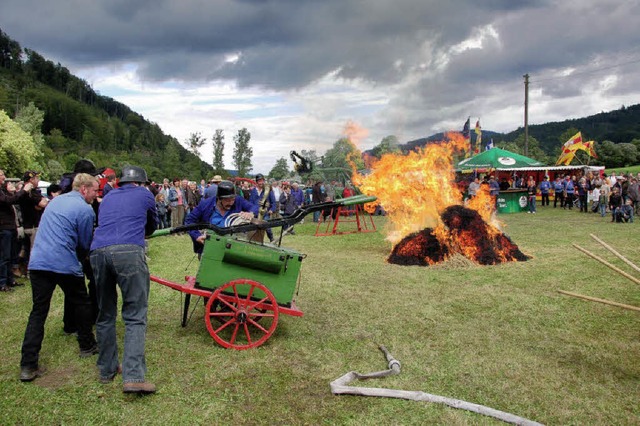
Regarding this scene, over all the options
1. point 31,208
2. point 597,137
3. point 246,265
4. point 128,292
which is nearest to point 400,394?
point 246,265

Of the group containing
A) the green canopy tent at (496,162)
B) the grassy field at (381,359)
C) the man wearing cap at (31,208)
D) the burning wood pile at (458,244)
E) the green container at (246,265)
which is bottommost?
the grassy field at (381,359)

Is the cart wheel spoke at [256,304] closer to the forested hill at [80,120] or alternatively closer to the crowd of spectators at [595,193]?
the crowd of spectators at [595,193]

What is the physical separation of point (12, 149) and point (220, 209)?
42091 millimetres

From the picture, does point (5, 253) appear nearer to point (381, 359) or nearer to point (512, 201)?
point (381, 359)

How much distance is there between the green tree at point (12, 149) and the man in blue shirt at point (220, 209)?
1617 inches

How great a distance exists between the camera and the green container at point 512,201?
2355cm

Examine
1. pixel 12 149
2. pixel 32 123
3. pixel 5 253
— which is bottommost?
pixel 5 253

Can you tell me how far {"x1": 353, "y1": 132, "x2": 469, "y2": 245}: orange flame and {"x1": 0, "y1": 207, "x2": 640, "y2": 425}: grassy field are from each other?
100 inches

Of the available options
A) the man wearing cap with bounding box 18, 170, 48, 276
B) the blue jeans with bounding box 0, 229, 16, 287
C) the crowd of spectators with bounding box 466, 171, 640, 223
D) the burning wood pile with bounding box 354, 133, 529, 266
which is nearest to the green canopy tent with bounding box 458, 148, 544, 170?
the crowd of spectators with bounding box 466, 171, 640, 223

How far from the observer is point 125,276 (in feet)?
13.6

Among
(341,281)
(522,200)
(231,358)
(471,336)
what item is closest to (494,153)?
(522,200)

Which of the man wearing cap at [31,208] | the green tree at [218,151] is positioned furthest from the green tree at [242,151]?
the man wearing cap at [31,208]

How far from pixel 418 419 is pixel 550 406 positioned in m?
1.21

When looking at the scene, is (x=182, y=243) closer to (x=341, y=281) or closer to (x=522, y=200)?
(x=341, y=281)
